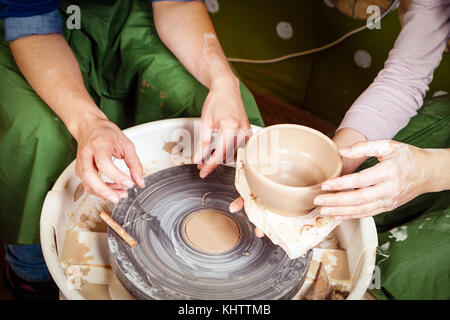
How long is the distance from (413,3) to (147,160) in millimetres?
914

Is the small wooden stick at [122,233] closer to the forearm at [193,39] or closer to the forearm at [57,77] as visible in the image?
the forearm at [57,77]

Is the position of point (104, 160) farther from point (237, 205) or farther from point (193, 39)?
point (193, 39)

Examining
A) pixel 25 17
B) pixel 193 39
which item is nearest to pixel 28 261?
pixel 25 17

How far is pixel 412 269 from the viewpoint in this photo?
1086 millimetres

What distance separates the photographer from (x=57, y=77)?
1.16 metres

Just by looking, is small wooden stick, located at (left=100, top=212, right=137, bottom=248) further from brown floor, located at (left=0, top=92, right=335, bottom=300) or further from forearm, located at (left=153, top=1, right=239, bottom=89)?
brown floor, located at (left=0, top=92, right=335, bottom=300)

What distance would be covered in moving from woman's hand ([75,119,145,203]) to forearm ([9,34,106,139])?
2.3 inches

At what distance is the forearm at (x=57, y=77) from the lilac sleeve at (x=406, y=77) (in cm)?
73

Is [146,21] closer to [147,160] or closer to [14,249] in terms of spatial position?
[147,160]

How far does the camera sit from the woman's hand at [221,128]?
42.9 inches

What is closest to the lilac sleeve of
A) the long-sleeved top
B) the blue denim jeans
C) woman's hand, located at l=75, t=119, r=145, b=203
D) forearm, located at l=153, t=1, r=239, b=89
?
forearm, located at l=153, t=1, r=239, b=89

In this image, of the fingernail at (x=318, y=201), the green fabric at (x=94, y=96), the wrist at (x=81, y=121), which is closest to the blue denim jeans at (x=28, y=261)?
the green fabric at (x=94, y=96)

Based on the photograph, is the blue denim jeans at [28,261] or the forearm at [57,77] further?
the blue denim jeans at [28,261]

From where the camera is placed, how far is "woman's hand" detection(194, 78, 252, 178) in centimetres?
109
